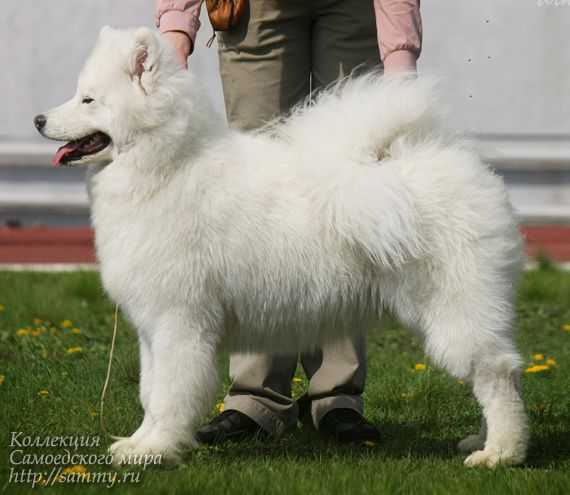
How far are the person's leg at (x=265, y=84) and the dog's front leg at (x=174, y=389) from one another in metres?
0.65

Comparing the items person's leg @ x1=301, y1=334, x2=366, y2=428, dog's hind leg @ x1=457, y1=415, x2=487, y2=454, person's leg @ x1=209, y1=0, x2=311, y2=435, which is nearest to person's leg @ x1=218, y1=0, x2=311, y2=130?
person's leg @ x1=209, y1=0, x2=311, y2=435

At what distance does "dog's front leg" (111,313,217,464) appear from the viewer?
3.42 meters

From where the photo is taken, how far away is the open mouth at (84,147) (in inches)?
135

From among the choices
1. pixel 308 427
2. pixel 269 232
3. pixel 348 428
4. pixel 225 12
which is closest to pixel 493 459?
pixel 348 428

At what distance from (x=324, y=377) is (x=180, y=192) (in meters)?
1.16

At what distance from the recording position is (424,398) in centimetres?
450

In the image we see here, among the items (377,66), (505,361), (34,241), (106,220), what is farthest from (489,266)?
(34,241)

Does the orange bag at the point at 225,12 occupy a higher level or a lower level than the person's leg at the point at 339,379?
higher

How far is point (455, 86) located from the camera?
7680 mm

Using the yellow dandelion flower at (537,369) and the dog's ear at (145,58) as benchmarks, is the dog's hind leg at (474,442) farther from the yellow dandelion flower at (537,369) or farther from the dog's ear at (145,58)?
the dog's ear at (145,58)

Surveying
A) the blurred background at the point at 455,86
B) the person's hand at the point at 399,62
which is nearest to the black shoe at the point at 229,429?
the person's hand at the point at 399,62

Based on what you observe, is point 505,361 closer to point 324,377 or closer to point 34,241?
point 324,377

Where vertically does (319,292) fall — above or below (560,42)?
above

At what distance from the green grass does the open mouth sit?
1027 mm
